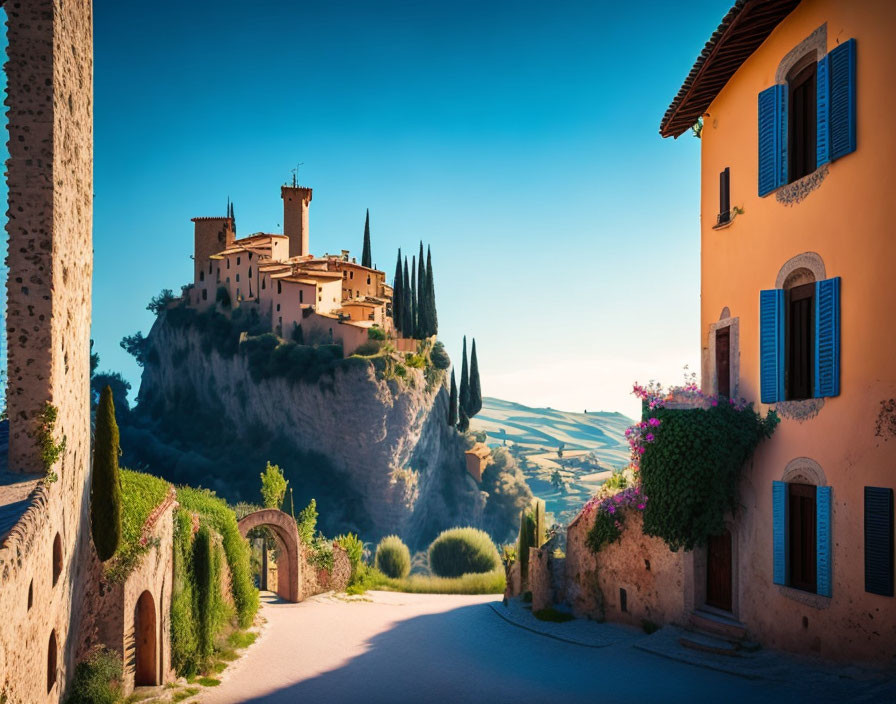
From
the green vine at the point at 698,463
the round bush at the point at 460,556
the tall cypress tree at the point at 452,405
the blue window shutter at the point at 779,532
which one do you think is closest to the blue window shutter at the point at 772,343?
the green vine at the point at 698,463

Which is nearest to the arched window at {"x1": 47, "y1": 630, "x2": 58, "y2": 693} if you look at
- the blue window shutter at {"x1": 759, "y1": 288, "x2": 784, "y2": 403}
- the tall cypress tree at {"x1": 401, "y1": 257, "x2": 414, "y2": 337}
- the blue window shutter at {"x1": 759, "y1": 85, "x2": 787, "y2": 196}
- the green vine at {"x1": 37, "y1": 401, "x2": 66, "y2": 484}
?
the green vine at {"x1": 37, "y1": 401, "x2": 66, "y2": 484}

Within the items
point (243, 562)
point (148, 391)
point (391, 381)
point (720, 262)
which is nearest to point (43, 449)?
point (243, 562)

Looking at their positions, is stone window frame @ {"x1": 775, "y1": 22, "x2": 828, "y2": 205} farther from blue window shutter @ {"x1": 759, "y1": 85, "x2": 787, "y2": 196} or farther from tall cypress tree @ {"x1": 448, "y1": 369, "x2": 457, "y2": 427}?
tall cypress tree @ {"x1": 448, "y1": 369, "x2": 457, "y2": 427}

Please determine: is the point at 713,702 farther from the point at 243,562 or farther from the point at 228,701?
the point at 243,562

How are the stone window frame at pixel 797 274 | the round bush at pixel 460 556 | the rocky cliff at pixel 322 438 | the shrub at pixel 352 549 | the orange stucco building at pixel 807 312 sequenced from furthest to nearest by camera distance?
the rocky cliff at pixel 322 438 → the round bush at pixel 460 556 → the shrub at pixel 352 549 → the stone window frame at pixel 797 274 → the orange stucco building at pixel 807 312

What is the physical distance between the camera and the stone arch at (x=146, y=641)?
14438 mm

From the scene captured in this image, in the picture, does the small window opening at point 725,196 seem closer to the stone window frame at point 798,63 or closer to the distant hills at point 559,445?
the stone window frame at point 798,63

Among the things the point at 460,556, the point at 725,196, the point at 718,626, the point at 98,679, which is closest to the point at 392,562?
the point at 460,556

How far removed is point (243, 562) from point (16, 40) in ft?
47.3

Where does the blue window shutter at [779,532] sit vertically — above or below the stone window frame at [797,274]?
below

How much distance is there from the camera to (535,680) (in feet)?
47.7

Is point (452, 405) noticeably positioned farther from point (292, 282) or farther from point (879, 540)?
point (879, 540)

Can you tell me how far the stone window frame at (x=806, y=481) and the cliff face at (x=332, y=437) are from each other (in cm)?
5541

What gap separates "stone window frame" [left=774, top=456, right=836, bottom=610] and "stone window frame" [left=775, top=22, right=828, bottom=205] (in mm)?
4363
